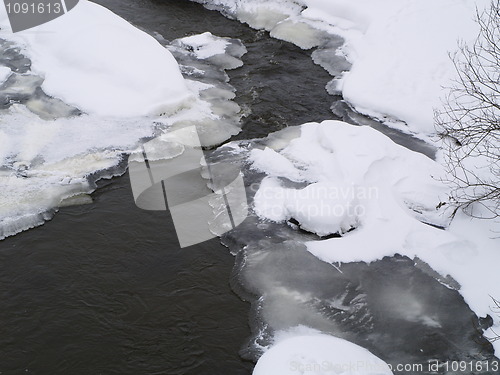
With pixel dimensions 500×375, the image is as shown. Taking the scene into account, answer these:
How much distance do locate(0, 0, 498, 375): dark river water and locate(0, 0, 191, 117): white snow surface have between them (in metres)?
1.85

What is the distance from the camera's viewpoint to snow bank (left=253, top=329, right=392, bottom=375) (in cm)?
470

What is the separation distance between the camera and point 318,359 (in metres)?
4.80

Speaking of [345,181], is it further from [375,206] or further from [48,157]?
[48,157]

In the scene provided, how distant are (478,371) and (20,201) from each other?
5.42 m

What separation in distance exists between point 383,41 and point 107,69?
529 cm

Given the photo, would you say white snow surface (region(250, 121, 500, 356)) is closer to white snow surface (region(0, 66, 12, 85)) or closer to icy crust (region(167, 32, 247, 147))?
icy crust (region(167, 32, 247, 147))

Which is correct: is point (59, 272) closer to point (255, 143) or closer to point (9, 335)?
point (9, 335)

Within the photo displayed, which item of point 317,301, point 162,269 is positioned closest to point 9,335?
point 162,269

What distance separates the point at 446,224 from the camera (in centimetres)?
674

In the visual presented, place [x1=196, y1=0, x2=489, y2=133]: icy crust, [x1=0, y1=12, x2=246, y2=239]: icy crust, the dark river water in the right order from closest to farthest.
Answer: the dark river water
[x1=0, y1=12, x2=246, y2=239]: icy crust
[x1=196, y1=0, x2=489, y2=133]: icy crust

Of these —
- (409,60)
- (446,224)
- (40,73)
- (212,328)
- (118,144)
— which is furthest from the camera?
(409,60)
